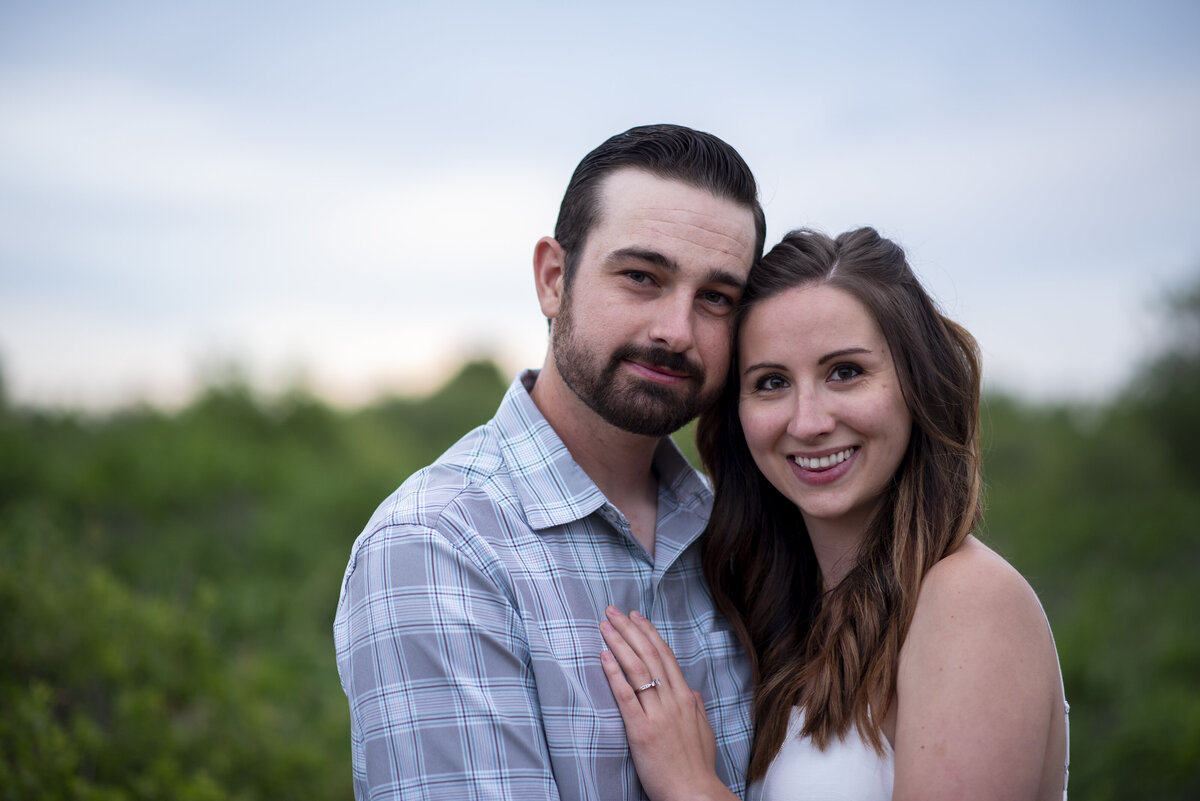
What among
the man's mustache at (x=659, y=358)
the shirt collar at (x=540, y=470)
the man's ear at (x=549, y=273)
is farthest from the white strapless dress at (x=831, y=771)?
the man's ear at (x=549, y=273)

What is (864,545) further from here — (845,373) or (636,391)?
(636,391)

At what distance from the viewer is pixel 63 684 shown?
527 cm

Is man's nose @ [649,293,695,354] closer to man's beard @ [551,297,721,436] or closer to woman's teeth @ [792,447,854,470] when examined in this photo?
man's beard @ [551,297,721,436]

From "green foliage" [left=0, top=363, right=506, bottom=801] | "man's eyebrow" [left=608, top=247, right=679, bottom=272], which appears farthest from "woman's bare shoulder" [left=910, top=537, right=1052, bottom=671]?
"green foliage" [left=0, top=363, right=506, bottom=801]

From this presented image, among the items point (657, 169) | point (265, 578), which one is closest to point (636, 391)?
point (657, 169)

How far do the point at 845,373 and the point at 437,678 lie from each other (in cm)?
135

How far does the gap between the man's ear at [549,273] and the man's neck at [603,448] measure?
0.19m

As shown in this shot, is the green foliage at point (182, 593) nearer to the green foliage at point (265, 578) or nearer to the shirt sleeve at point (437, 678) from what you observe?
the green foliage at point (265, 578)

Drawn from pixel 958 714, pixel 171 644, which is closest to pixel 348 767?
pixel 171 644

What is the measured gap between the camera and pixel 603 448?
9.68ft

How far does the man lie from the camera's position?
2242 mm

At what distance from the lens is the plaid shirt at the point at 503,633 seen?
222 centimetres

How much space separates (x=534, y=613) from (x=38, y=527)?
548cm

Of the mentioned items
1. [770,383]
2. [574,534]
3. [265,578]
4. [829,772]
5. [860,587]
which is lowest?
[829,772]
